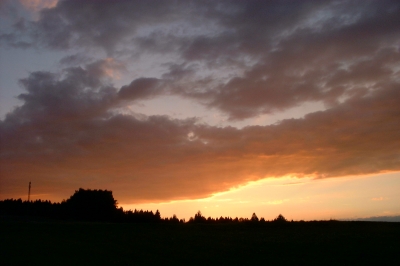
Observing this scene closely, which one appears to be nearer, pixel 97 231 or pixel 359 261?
pixel 359 261

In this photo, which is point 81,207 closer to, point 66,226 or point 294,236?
point 66,226

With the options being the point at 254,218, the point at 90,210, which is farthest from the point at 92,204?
the point at 254,218

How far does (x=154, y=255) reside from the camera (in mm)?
35094

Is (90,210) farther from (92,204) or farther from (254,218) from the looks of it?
(254,218)

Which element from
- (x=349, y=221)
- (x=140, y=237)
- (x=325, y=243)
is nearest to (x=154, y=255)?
(x=140, y=237)

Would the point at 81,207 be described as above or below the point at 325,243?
above

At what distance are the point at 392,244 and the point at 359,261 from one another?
8213 millimetres

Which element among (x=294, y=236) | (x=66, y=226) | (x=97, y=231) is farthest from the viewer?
(x=66, y=226)

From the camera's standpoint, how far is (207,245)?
39.9 metres

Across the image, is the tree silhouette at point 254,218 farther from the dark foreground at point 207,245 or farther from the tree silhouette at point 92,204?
the tree silhouette at point 92,204

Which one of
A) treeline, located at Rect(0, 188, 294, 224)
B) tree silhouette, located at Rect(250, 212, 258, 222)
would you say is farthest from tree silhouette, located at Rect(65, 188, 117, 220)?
tree silhouette, located at Rect(250, 212, 258, 222)

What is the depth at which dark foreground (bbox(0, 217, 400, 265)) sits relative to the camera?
32.4 m

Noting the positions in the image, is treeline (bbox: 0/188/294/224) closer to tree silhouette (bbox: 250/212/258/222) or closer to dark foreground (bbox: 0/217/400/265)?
tree silhouette (bbox: 250/212/258/222)

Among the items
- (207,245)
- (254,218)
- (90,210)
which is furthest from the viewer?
(90,210)
